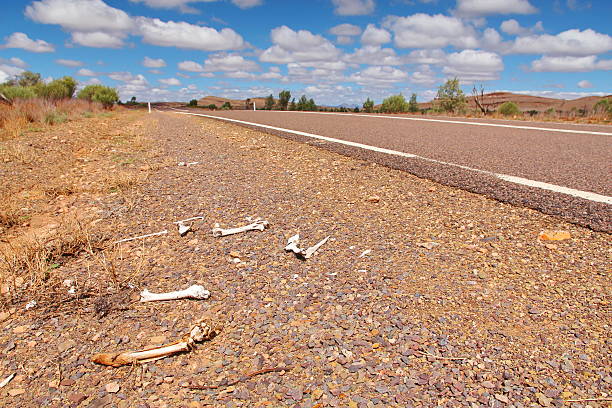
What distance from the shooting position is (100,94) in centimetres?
3256

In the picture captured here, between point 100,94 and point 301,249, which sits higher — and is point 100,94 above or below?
above

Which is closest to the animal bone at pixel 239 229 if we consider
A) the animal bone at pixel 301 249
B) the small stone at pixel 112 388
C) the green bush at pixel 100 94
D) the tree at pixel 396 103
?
the animal bone at pixel 301 249

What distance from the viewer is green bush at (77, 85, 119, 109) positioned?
32.0 metres

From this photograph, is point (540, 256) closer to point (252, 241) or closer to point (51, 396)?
point (252, 241)

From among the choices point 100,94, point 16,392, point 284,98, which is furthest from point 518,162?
point 284,98

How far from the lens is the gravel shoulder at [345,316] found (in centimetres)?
124

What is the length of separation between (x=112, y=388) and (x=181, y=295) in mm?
523

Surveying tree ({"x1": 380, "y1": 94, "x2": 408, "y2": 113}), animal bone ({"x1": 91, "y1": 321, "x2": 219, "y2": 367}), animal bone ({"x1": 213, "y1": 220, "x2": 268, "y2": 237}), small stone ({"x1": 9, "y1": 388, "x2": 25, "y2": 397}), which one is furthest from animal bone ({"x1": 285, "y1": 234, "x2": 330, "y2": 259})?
tree ({"x1": 380, "y1": 94, "x2": 408, "y2": 113})

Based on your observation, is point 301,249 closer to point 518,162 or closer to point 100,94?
point 518,162

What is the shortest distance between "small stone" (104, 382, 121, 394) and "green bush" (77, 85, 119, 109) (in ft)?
114

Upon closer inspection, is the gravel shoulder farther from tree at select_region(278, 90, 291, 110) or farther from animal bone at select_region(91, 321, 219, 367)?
tree at select_region(278, 90, 291, 110)

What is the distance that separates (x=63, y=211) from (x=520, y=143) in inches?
219

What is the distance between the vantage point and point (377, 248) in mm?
2143

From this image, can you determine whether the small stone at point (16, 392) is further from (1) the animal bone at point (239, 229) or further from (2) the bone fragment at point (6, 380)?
(1) the animal bone at point (239, 229)
